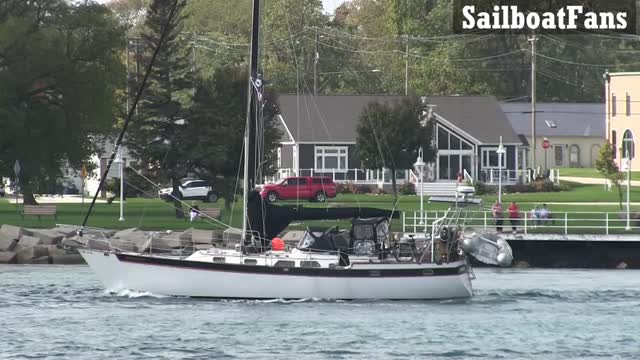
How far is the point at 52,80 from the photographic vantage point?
82.4 metres

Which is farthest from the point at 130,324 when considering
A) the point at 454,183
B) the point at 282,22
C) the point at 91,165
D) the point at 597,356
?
the point at 282,22

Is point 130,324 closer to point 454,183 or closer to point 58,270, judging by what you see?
point 58,270

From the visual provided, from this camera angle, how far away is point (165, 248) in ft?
163

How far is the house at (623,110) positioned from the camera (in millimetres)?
114938

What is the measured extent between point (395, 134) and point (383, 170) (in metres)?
6.85

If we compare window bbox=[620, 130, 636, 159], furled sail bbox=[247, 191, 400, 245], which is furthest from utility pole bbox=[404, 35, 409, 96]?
furled sail bbox=[247, 191, 400, 245]

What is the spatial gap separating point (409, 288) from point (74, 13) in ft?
139

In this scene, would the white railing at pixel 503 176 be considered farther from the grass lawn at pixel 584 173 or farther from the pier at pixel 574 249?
the pier at pixel 574 249

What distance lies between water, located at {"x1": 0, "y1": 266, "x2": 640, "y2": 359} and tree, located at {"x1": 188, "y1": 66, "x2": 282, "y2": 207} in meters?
25.5

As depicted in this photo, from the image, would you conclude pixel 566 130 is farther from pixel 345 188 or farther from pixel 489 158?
pixel 345 188

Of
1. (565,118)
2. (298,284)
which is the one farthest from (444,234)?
(565,118)

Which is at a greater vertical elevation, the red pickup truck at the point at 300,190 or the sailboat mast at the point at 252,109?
the sailboat mast at the point at 252,109

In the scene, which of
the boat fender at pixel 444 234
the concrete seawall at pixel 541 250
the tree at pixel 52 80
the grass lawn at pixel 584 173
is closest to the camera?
the boat fender at pixel 444 234

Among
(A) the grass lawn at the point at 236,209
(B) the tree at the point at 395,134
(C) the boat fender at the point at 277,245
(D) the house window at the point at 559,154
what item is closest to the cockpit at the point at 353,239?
(C) the boat fender at the point at 277,245
